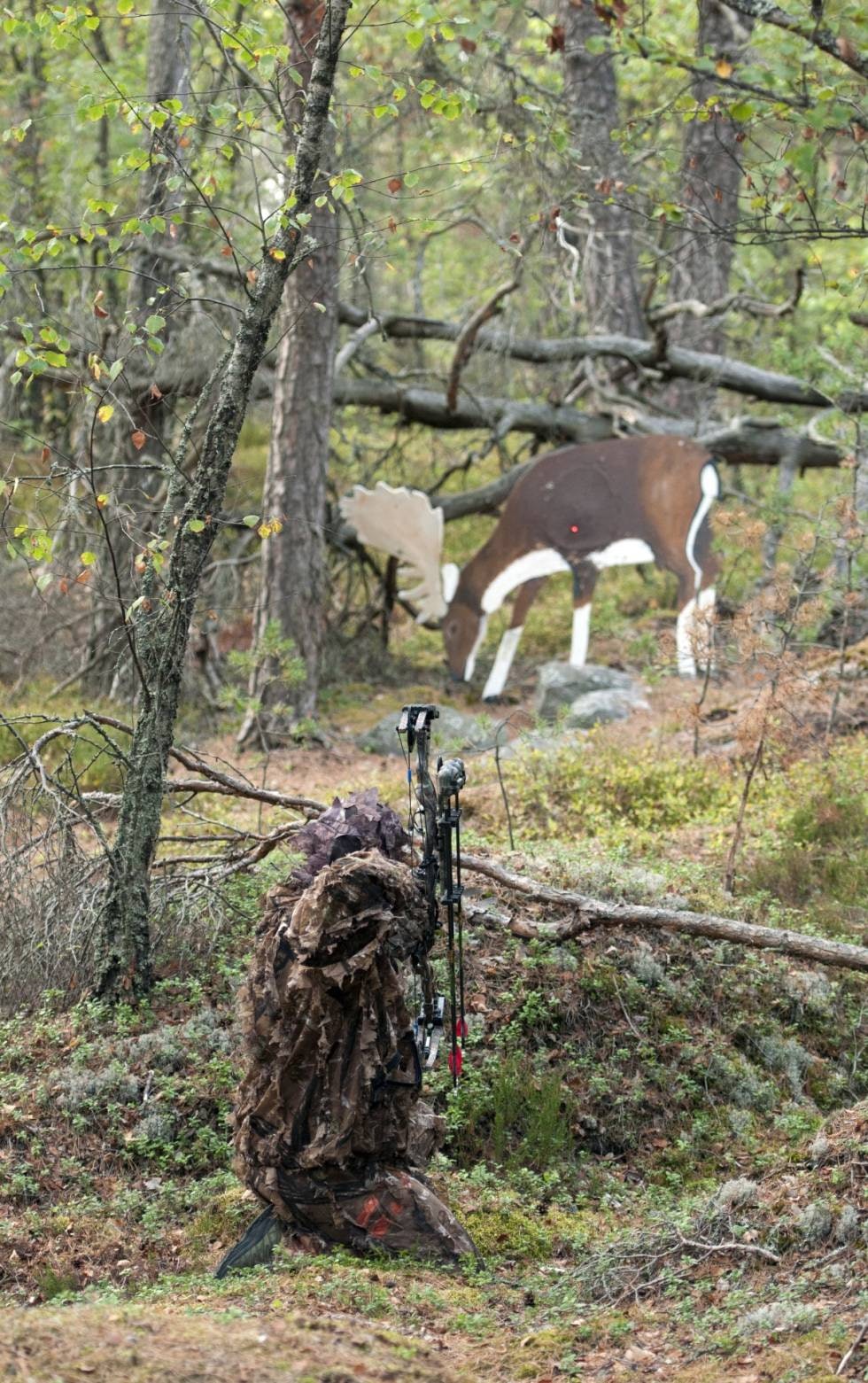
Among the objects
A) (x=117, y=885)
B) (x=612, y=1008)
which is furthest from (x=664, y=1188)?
(x=117, y=885)

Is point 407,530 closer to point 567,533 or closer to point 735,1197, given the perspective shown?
point 567,533

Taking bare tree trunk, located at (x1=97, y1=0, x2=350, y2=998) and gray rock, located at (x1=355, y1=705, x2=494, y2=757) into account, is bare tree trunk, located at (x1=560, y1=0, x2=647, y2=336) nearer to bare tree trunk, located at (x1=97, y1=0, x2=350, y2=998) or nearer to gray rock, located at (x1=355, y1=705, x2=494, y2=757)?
gray rock, located at (x1=355, y1=705, x2=494, y2=757)

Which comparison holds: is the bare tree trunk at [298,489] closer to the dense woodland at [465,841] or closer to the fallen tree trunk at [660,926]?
the dense woodland at [465,841]

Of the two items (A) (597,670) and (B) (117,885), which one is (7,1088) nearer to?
(B) (117,885)

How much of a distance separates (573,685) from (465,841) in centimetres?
500

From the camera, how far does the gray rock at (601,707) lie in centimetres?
1324

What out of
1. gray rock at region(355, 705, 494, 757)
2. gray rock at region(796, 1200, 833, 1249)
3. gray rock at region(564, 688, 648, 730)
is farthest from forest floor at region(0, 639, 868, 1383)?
gray rock at region(564, 688, 648, 730)

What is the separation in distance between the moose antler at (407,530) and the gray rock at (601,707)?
87.5 inches

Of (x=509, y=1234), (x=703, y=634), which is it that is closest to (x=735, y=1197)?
(x=509, y=1234)

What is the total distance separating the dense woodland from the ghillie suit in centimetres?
21

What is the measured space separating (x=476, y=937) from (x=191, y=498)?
289cm

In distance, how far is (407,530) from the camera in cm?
1498

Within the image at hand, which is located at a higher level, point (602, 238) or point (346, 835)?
point (602, 238)

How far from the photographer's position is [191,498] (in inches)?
275
